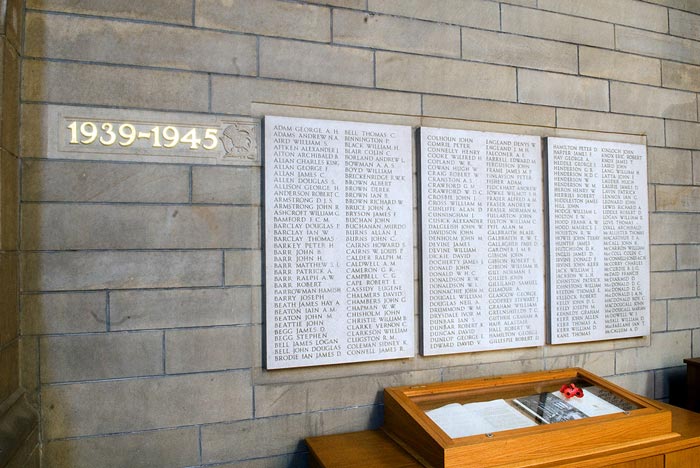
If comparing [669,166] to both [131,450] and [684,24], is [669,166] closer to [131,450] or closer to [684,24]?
[684,24]

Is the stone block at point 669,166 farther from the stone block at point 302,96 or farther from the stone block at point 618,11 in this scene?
the stone block at point 302,96

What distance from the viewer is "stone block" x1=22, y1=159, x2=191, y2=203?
2002mm

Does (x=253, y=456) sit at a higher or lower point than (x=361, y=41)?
lower

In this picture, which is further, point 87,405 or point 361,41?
point 361,41

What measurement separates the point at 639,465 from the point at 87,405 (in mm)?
2264

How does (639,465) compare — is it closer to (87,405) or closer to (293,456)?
(293,456)

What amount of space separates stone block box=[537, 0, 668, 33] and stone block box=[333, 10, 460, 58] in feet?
2.08

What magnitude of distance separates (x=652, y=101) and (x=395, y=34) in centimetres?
172

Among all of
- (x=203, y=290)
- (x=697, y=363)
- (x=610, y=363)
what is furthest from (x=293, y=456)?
(x=697, y=363)

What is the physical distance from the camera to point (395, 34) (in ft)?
8.20

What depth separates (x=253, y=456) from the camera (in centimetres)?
222

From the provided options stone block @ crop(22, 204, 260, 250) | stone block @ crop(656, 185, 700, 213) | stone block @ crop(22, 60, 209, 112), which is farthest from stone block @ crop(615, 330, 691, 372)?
stone block @ crop(22, 60, 209, 112)

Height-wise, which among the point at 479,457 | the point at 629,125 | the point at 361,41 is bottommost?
the point at 479,457

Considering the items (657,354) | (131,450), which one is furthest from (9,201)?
(657,354)
